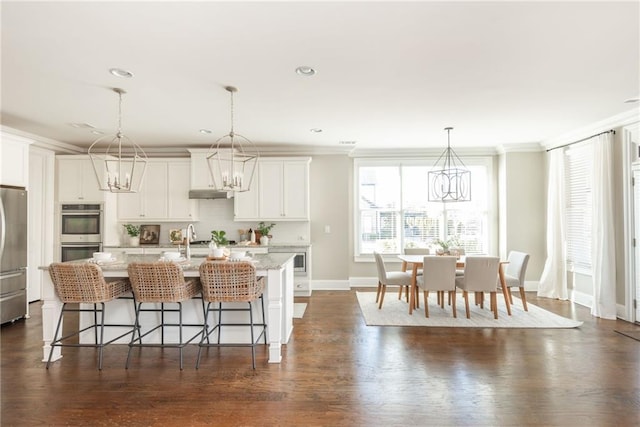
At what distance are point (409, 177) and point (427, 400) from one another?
4.97 meters

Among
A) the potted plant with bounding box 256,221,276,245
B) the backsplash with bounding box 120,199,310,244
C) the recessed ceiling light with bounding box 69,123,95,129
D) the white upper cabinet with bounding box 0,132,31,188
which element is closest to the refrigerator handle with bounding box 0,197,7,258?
the white upper cabinet with bounding box 0,132,31,188

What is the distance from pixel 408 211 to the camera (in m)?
6.97

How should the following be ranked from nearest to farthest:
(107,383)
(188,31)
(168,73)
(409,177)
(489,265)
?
(188,31) < (107,383) < (168,73) < (489,265) < (409,177)

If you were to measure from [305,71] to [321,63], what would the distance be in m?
0.20

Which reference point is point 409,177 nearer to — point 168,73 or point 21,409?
point 168,73

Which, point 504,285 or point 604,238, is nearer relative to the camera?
point 604,238

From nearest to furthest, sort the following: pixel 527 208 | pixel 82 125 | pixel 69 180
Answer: pixel 82 125
pixel 69 180
pixel 527 208

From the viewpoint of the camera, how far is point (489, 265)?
14.6 ft

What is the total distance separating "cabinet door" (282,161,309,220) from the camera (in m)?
6.21

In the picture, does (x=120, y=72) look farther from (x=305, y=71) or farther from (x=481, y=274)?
(x=481, y=274)

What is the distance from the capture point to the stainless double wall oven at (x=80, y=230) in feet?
19.1

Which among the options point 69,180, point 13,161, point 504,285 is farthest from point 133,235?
point 504,285

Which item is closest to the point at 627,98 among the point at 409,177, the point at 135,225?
the point at 409,177

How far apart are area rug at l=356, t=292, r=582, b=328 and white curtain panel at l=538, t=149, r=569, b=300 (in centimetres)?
79
